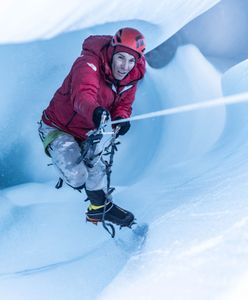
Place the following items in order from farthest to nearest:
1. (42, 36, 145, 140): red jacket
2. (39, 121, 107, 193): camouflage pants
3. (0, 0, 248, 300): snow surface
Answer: (39, 121, 107, 193): camouflage pants, (42, 36, 145, 140): red jacket, (0, 0, 248, 300): snow surface

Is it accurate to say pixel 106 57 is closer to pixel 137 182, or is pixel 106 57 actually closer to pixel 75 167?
pixel 75 167

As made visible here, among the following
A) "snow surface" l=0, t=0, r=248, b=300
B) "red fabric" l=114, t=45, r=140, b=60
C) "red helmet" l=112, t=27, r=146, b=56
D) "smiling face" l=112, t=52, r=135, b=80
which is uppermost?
"red helmet" l=112, t=27, r=146, b=56

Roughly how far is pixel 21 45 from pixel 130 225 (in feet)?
3.80

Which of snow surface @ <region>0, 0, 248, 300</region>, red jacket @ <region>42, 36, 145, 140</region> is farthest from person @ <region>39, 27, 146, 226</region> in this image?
snow surface @ <region>0, 0, 248, 300</region>

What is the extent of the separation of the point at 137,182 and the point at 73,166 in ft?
2.44

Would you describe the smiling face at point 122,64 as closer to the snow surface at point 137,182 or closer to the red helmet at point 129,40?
the red helmet at point 129,40

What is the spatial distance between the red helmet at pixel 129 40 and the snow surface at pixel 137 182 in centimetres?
39

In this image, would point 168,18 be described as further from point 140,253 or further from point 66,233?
point 140,253

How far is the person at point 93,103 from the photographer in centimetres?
124

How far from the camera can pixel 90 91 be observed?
1.21 metres

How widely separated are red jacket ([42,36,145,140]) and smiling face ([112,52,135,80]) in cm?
2

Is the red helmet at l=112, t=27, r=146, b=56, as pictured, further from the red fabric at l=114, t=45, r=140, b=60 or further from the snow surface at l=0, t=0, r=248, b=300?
the snow surface at l=0, t=0, r=248, b=300

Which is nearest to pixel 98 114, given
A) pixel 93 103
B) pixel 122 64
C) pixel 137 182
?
pixel 93 103

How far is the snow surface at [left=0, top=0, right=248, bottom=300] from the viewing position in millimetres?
1096
